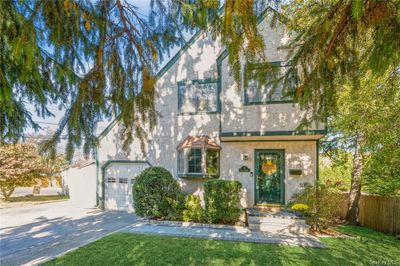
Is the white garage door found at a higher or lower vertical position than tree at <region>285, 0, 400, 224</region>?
lower

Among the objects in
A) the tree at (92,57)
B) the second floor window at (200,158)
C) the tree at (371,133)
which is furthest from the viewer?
the second floor window at (200,158)

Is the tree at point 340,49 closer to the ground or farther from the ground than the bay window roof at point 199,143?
farther from the ground

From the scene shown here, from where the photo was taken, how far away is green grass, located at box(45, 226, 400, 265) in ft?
17.5

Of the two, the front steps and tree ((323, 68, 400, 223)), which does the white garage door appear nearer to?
the front steps

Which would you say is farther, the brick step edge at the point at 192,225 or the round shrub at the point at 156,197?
the round shrub at the point at 156,197

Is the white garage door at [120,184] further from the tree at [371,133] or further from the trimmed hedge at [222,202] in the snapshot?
the tree at [371,133]

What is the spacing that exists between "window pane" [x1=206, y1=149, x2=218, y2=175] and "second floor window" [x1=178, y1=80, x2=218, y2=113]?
6.41ft

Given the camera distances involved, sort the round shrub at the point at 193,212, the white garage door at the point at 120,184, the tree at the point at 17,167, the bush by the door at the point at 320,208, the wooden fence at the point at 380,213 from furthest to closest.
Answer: the tree at the point at 17,167, the white garage door at the point at 120,184, the round shrub at the point at 193,212, the wooden fence at the point at 380,213, the bush by the door at the point at 320,208

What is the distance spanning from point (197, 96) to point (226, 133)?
249 centimetres

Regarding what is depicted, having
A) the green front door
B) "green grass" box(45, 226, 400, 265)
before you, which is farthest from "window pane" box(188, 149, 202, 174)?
"green grass" box(45, 226, 400, 265)

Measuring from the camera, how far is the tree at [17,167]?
16.0m

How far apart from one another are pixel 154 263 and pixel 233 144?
617cm

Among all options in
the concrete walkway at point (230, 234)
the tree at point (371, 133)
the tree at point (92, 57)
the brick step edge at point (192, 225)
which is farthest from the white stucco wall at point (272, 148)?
the tree at point (92, 57)

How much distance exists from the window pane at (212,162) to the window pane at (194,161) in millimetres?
385
